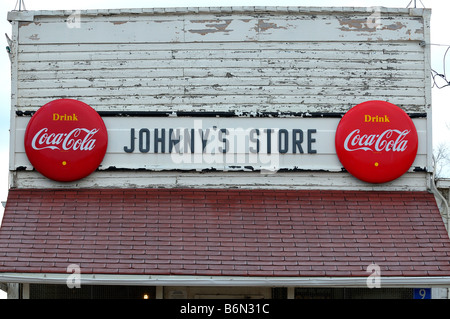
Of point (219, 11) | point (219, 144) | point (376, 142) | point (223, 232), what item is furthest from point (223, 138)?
point (376, 142)

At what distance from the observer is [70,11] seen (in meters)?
12.1

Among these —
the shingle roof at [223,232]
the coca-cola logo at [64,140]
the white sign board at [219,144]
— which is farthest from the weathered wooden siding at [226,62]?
the shingle roof at [223,232]

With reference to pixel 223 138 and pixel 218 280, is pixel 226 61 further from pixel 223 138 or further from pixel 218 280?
pixel 218 280

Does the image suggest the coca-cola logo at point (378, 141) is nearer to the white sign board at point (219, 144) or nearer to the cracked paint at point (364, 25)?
the white sign board at point (219, 144)

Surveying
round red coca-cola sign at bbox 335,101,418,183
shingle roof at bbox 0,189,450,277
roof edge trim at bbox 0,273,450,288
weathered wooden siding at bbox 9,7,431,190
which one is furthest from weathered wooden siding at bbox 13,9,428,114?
roof edge trim at bbox 0,273,450,288

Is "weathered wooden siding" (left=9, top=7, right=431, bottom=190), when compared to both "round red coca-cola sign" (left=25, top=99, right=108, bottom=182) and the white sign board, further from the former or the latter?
"round red coca-cola sign" (left=25, top=99, right=108, bottom=182)

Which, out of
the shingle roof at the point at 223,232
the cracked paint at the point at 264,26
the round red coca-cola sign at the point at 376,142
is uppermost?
the cracked paint at the point at 264,26

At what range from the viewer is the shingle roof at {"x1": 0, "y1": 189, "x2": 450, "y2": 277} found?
10.6m

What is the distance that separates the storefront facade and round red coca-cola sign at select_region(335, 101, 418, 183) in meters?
0.02

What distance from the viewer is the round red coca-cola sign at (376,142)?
11523 millimetres

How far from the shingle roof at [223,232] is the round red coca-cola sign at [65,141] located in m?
0.43

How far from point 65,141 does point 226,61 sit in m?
3.09
